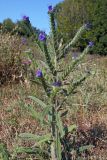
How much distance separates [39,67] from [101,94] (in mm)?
2846

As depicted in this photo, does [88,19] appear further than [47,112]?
Yes

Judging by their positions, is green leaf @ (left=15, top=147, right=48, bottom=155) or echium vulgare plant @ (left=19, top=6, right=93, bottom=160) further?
green leaf @ (left=15, top=147, right=48, bottom=155)

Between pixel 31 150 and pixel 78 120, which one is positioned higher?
pixel 78 120

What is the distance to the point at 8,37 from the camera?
7.95m

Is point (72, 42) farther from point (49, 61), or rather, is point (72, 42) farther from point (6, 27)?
point (6, 27)

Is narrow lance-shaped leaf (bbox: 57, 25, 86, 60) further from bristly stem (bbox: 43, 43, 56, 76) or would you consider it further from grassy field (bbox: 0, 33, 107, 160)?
grassy field (bbox: 0, 33, 107, 160)

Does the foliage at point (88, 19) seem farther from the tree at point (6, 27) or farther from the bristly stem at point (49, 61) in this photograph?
the bristly stem at point (49, 61)

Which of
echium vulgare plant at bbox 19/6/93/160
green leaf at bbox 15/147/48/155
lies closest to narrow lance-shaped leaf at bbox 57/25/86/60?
echium vulgare plant at bbox 19/6/93/160

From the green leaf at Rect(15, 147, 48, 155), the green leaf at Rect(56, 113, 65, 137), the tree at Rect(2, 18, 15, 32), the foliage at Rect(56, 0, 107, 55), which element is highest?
the foliage at Rect(56, 0, 107, 55)

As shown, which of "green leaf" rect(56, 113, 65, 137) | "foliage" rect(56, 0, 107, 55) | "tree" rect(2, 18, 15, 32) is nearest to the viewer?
"green leaf" rect(56, 113, 65, 137)

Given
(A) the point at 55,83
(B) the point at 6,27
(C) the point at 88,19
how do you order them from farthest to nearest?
(C) the point at 88,19 → (B) the point at 6,27 → (A) the point at 55,83

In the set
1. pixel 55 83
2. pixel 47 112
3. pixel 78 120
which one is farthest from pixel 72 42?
pixel 78 120

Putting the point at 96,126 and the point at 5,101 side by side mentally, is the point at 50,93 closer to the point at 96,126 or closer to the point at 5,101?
the point at 96,126

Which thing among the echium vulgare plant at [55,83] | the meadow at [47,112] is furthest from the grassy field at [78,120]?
the echium vulgare plant at [55,83]
